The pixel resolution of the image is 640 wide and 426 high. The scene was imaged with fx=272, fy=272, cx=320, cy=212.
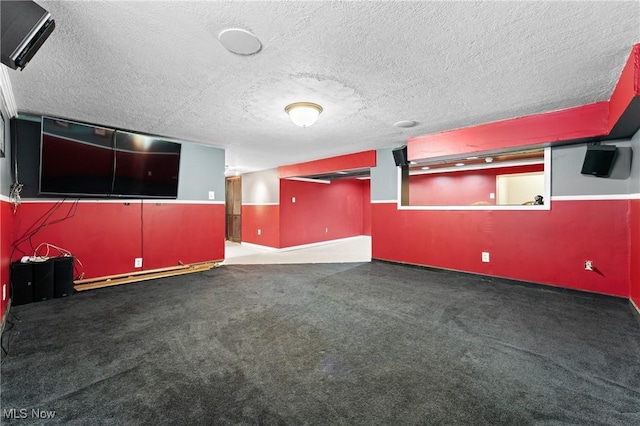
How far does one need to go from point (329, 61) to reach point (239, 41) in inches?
26.5

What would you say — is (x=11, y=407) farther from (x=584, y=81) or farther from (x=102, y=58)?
(x=584, y=81)

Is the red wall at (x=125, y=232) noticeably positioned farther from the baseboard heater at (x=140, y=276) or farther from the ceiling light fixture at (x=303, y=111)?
the ceiling light fixture at (x=303, y=111)

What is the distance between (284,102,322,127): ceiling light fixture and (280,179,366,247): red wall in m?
4.26

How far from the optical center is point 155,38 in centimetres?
181

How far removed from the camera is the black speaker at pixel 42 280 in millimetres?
3133

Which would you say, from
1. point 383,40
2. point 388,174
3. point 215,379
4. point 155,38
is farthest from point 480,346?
point 388,174

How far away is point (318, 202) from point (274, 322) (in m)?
5.74

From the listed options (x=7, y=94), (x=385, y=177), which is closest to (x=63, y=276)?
(x=7, y=94)

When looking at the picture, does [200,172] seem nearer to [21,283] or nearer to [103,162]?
[103,162]

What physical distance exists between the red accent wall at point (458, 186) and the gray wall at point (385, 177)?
10.4 ft

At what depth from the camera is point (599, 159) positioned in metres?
3.19

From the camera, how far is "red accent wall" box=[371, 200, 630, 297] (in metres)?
3.25

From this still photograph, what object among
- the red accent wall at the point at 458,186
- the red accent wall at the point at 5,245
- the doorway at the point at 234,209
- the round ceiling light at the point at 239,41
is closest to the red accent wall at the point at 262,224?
the doorway at the point at 234,209

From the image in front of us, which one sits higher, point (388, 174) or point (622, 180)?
point (388, 174)
